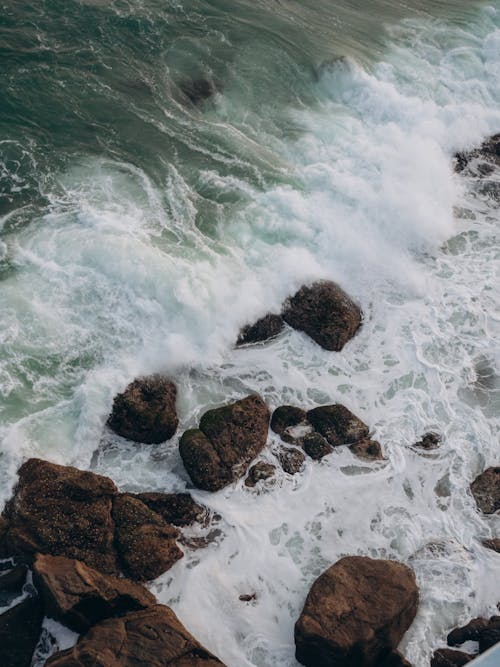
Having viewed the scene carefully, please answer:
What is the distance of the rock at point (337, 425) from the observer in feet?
43.7

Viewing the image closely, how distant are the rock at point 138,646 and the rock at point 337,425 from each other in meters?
5.35

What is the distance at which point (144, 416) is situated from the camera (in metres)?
12.9

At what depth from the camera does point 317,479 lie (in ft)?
41.8

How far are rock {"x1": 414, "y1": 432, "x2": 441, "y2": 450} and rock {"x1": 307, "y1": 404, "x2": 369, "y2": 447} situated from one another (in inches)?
51.8

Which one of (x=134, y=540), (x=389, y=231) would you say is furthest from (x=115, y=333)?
(x=389, y=231)

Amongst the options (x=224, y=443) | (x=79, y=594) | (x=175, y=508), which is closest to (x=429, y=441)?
(x=224, y=443)

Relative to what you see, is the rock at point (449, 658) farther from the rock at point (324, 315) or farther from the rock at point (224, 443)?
the rock at point (324, 315)

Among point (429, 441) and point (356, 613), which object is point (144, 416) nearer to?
point (356, 613)

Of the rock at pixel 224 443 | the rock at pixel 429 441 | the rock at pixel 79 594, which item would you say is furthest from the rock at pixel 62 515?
the rock at pixel 429 441

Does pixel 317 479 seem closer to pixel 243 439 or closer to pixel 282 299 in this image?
pixel 243 439

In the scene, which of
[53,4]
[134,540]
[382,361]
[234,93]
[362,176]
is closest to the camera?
[134,540]

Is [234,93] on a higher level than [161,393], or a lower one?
higher

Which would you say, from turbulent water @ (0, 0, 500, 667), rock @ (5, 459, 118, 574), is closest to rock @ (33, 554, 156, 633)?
rock @ (5, 459, 118, 574)

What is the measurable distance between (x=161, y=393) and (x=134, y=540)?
3.53m
